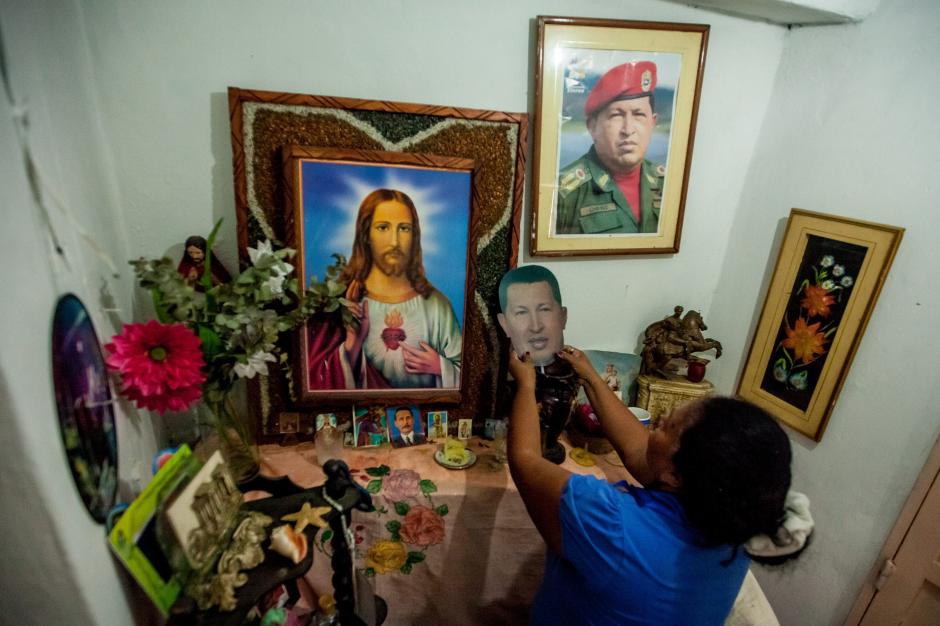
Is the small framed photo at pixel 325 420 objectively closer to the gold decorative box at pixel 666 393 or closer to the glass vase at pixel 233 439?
the glass vase at pixel 233 439

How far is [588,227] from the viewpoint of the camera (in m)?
1.34

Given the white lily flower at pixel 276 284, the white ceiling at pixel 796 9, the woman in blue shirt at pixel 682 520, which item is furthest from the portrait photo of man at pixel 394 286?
the white ceiling at pixel 796 9

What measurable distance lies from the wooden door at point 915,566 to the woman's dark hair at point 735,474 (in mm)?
749

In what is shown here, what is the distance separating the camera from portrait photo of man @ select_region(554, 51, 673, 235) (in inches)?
48.1

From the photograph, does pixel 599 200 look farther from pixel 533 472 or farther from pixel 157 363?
pixel 157 363

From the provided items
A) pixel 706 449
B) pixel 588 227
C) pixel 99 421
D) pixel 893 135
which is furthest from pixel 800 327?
pixel 99 421

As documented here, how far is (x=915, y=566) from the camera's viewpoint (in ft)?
3.76

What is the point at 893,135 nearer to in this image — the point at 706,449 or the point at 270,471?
the point at 706,449

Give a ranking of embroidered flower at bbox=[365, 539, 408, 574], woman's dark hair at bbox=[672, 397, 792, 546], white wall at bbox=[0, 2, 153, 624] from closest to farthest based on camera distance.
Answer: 1. white wall at bbox=[0, 2, 153, 624]
2. woman's dark hair at bbox=[672, 397, 792, 546]
3. embroidered flower at bbox=[365, 539, 408, 574]

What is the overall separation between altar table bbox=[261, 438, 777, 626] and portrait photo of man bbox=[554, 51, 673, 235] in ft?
2.43

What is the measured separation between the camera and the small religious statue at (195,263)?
1.05 m

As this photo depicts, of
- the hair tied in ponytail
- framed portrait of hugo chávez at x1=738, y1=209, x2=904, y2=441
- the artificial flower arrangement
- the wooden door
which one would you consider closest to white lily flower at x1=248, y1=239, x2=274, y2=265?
the artificial flower arrangement

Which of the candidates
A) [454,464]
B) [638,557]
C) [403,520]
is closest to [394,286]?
[454,464]

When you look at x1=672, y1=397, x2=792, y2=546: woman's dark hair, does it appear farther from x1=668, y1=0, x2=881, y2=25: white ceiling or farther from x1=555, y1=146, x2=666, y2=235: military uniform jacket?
x1=668, y1=0, x2=881, y2=25: white ceiling
